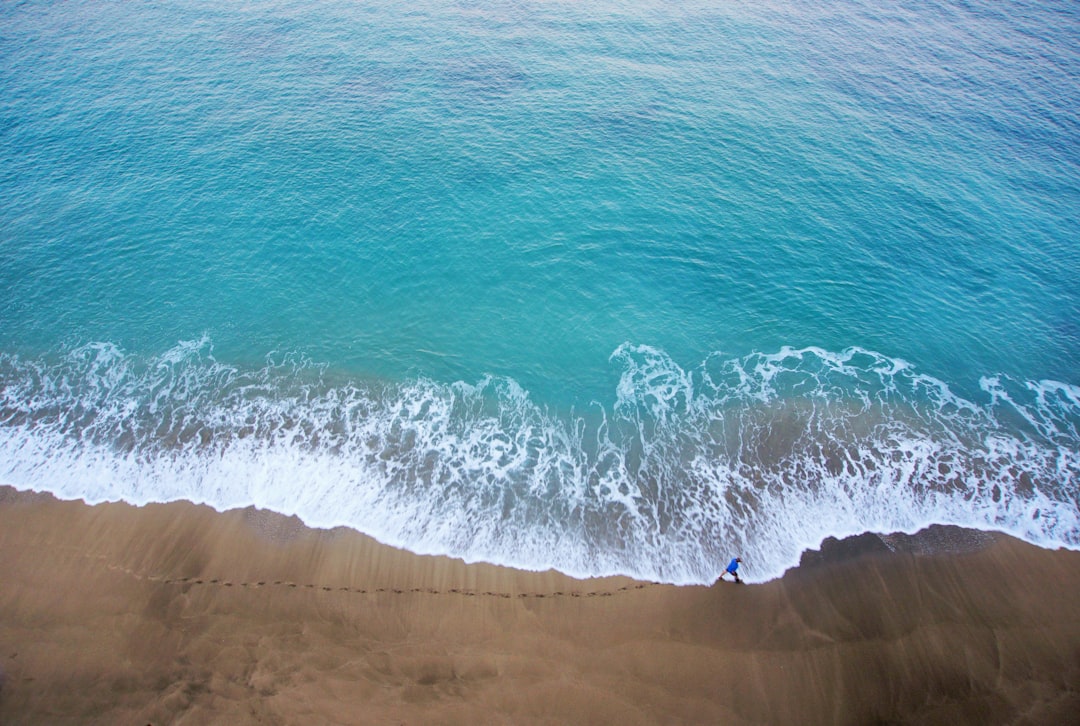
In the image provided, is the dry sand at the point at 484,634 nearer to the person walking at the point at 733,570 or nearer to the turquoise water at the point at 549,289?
the person walking at the point at 733,570

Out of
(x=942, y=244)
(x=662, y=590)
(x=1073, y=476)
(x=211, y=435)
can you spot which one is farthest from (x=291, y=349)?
(x=942, y=244)

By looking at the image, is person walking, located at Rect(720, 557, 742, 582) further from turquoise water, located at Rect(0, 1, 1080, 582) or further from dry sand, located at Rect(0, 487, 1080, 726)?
turquoise water, located at Rect(0, 1, 1080, 582)

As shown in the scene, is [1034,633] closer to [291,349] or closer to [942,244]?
[942,244]

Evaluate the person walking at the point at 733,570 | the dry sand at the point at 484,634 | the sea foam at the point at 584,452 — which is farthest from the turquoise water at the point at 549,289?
the dry sand at the point at 484,634

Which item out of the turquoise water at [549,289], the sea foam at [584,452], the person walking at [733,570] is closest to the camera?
the person walking at [733,570]

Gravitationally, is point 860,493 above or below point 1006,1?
below

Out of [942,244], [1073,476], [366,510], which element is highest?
[942,244]
